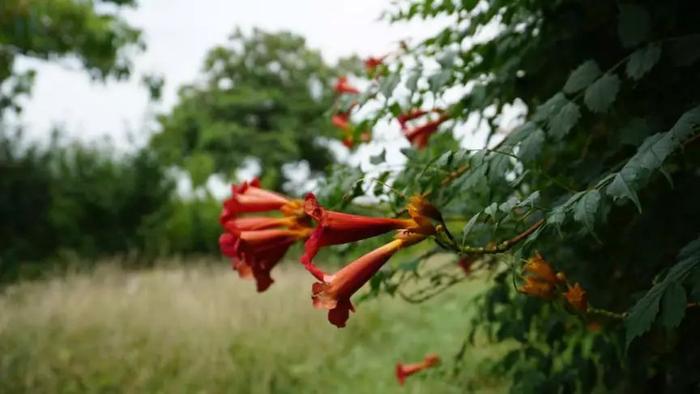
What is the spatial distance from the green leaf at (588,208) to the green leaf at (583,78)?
521 mm

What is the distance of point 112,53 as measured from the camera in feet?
31.0

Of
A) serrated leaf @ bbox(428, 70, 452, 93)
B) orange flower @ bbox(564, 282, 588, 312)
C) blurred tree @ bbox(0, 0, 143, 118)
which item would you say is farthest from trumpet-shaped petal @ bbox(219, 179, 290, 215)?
blurred tree @ bbox(0, 0, 143, 118)

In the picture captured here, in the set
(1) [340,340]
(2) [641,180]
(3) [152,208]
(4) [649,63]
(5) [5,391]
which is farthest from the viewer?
(3) [152,208]

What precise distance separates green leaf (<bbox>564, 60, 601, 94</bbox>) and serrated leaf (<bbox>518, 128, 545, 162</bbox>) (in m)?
0.16

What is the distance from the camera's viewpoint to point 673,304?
3.81 ft

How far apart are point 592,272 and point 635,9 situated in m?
0.83

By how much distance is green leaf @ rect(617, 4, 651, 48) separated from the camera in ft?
5.30

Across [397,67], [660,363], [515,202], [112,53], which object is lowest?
[660,363]

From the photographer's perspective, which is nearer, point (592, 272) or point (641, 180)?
point (641, 180)

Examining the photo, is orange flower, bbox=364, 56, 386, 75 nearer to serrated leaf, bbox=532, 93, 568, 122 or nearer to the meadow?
serrated leaf, bbox=532, 93, 568, 122

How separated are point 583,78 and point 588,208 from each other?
23.5 inches

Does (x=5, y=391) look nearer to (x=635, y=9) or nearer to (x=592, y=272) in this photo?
(x=592, y=272)

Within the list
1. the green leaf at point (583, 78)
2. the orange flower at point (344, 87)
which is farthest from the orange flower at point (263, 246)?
the orange flower at point (344, 87)

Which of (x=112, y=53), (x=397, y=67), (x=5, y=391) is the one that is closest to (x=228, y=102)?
(x=112, y=53)
